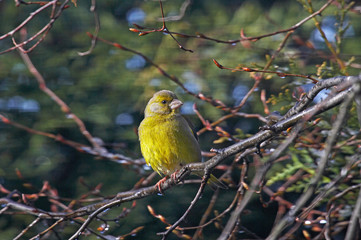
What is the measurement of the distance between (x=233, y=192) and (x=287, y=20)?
1.80 m

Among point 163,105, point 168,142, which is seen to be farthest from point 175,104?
point 168,142

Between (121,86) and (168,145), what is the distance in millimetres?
Result: 1835

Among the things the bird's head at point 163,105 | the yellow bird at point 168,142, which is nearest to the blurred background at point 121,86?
the bird's head at point 163,105

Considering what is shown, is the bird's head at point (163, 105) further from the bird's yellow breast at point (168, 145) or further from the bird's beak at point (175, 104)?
the bird's yellow breast at point (168, 145)

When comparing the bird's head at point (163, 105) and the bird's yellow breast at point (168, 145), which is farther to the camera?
the bird's head at point (163, 105)

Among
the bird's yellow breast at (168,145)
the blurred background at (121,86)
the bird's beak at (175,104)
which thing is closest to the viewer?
the bird's yellow breast at (168,145)

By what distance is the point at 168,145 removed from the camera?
3178 mm

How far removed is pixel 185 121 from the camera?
134 inches

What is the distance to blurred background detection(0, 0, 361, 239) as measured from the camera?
181 inches

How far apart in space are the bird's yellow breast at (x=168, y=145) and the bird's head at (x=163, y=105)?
126 millimetres

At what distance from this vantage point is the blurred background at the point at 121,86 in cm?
460

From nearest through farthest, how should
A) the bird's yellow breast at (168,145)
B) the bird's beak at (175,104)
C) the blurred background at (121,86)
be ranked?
the bird's yellow breast at (168,145), the bird's beak at (175,104), the blurred background at (121,86)

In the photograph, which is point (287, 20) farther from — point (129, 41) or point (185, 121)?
point (185, 121)

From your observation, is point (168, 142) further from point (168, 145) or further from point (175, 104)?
point (175, 104)
